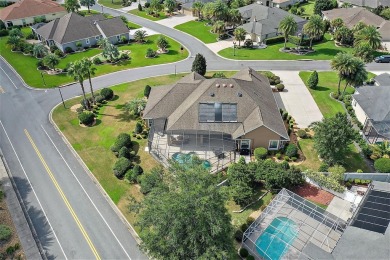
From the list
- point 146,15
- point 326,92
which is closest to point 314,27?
point 326,92

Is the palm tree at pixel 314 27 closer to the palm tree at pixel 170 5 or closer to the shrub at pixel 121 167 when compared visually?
the palm tree at pixel 170 5

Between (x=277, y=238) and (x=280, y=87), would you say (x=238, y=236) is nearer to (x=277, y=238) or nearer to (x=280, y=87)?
(x=277, y=238)

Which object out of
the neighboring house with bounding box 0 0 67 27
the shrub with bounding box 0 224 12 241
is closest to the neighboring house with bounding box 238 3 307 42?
the neighboring house with bounding box 0 0 67 27

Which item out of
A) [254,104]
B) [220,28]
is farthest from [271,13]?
[254,104]

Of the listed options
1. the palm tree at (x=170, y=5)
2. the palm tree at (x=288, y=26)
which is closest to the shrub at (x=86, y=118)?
the palm tree at (x=288, y=26)

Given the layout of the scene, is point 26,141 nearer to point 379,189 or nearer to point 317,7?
point 379,189

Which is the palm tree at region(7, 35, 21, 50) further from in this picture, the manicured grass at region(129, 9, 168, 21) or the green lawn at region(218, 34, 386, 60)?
the green lawn at region(218, 34, 386, 60)
